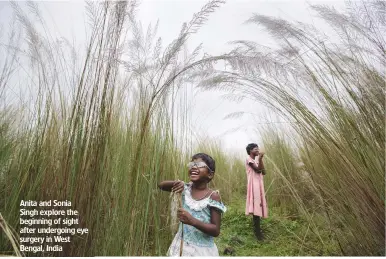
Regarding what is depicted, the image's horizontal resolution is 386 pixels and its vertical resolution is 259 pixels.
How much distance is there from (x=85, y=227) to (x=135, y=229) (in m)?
0.29

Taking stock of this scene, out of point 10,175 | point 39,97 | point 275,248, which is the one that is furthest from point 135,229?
point 275,248

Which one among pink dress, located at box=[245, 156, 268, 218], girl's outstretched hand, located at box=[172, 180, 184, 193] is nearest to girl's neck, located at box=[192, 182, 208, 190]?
girl's outstretched hand, located at box=[172, 180, 184, 193]

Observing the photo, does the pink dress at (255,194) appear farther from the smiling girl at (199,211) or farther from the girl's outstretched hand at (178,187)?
the girl's outstretched hand at (178,187)

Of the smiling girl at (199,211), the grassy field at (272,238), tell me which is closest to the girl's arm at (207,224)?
the smiling girl at (199,211)

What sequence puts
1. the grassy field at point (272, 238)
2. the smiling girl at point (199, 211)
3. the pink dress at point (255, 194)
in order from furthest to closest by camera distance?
the pink dress at point (255, 194), the grassy field at point (272, 238), the smiling girl at point (199, 211)

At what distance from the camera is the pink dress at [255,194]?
3789 millimetres

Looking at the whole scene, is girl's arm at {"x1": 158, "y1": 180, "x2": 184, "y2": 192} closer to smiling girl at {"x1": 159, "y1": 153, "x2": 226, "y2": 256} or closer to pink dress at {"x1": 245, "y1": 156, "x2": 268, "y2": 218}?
smiling girl at {"x1": 159, "y1": 153, "x2": 226, "y2": 256}

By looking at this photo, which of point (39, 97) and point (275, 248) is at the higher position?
point (39, 97)

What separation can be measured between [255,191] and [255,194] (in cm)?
5

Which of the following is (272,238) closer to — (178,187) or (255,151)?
(255,151)

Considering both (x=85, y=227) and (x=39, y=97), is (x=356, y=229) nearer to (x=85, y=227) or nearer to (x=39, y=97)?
(x=85, y=227)

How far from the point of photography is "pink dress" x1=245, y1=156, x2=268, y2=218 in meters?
3.79

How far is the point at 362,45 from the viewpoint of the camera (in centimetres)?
245

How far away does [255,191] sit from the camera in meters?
3.88
